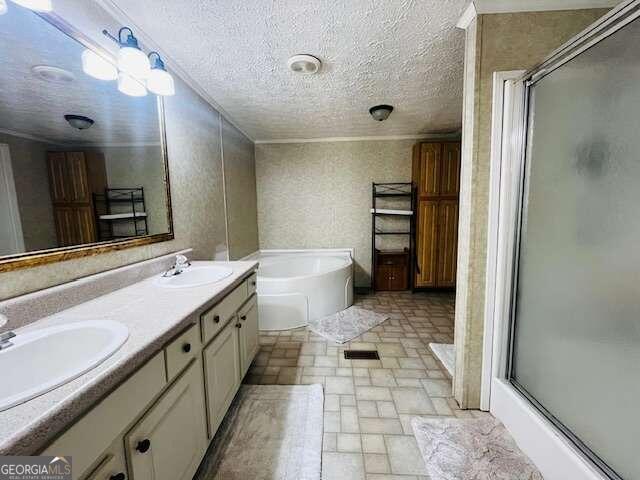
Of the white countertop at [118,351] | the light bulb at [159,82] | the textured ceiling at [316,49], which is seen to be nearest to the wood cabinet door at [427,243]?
the textured ceiling at [316,49]

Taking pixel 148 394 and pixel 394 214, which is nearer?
pixel 148 394

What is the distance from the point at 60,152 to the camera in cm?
Answer: 104

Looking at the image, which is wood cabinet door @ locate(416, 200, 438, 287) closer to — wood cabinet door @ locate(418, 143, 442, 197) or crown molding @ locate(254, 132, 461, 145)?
wood cabinet door @ locate(418, 143, 442, 197)

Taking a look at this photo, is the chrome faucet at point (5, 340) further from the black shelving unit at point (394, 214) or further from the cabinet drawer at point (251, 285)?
the black shelving unit at point (394, 214)

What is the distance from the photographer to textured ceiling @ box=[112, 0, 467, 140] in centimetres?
130

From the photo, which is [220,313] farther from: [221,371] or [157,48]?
[157,48]

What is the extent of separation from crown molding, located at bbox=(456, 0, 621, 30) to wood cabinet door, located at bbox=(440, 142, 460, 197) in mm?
1961

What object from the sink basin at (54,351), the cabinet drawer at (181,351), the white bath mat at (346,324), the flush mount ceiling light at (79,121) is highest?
the flush mount ceiling light at (79,121)

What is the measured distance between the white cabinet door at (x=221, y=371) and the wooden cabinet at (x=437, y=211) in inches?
107

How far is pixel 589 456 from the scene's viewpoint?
0.99m

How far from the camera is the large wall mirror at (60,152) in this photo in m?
0.88

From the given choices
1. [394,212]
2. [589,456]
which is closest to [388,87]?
[394,212]

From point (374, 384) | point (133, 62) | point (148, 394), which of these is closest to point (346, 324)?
point (374, 384)

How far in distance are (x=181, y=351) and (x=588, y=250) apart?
5.48ft
